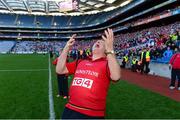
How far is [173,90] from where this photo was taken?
48.4 ft

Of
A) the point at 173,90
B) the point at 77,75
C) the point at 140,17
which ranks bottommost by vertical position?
the point at 173,90

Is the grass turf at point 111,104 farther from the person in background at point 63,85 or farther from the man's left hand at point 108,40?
the man's left hand at point 108,40

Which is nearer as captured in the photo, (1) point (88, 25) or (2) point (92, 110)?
(2) point (92, 110)

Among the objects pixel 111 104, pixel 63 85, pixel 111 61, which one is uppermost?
pixel 111 61

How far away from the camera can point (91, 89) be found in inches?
176

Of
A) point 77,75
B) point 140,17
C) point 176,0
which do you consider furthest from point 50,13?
point 77,75

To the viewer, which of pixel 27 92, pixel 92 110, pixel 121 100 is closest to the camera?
pixel 92 110

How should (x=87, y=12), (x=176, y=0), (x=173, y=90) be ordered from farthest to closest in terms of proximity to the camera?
(x=87, y=12)
(x=176, y=0)
(x=173, y=90)

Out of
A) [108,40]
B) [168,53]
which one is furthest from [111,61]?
[168,53]

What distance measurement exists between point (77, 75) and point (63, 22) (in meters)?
102

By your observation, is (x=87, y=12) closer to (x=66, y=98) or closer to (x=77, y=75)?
(x=66, y=98)

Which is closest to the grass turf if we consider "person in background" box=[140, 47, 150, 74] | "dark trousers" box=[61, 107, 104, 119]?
"dark trousers" box=[61, 107, 104, 119]

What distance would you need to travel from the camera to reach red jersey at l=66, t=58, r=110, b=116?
4.42 m

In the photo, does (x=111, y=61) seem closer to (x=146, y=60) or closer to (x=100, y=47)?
(x=100, y=47)
